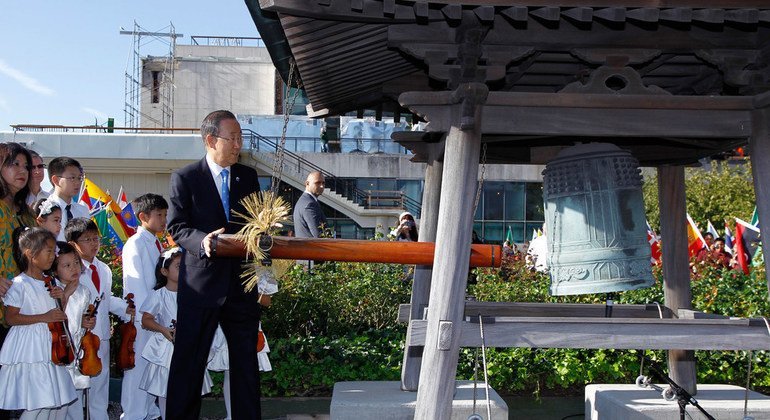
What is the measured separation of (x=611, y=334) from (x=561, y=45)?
70.1 inches

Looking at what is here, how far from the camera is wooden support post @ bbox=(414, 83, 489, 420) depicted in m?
4.71

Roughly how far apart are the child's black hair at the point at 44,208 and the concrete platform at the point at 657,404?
14.8ft

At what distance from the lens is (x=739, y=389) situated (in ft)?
21.4

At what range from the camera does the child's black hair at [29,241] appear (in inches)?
214

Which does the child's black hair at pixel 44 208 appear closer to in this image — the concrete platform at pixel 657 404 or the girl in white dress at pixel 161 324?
the girl in white dress at pixel 161 324

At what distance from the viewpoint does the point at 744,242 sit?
52.8ft

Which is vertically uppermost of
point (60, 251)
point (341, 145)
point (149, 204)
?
point (341, 145)

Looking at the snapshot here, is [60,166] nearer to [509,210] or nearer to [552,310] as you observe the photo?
[552,310]

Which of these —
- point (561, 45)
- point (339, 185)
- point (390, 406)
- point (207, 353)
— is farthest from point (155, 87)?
point (561, 45)

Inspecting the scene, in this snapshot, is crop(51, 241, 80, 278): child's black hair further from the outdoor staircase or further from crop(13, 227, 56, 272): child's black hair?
the outdoor staircase

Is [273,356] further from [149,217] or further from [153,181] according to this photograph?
[153,181]

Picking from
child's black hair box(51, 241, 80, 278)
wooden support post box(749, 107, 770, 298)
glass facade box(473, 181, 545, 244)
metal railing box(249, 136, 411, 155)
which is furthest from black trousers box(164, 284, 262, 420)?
glass facade box(473, 181, 545, 244)

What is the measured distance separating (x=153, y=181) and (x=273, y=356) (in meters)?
30.3

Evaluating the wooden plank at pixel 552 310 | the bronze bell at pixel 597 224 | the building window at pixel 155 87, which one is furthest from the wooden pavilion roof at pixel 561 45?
the building window at pixel 155 87
